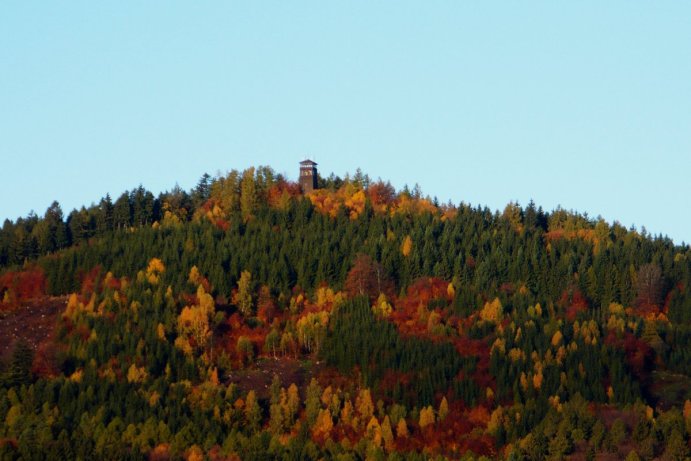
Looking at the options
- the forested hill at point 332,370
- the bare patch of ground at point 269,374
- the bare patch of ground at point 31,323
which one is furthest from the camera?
the bare patch of ground at point 31,323

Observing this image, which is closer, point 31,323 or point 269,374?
point 269,374

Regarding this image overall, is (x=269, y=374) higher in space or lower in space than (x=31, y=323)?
lower

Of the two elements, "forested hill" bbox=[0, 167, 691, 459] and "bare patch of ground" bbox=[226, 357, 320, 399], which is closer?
"forested hill" bbox=[0, 167, 691, 459]

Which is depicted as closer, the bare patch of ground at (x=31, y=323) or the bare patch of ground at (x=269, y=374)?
the bare patch of ground at (x=269, y=374)

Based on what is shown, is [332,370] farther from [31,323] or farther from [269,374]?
[31,323]

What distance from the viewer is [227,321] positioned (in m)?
187

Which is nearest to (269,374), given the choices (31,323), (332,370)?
(332,370)

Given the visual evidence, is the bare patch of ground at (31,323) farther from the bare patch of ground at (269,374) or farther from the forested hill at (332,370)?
the bare patch of ground at (269,374)

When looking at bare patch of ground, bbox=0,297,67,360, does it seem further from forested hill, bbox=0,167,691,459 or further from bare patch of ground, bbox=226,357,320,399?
bare patch of ground, bbox=226,357,320,399

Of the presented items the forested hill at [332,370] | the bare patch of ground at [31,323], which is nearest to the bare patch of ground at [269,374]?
the forested hill at [332,370]

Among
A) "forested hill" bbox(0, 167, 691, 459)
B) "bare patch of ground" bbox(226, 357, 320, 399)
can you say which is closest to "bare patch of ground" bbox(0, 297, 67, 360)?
"forested hill" bbox(0, 167, 691, 459)

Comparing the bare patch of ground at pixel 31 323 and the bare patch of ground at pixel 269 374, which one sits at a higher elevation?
the bare patch of ground at pixel 31 323

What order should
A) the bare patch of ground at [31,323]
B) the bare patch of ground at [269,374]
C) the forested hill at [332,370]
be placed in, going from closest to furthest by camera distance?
the forested hill at [332,370] < the bare patch of ground at [269,374] < the bare patch of ground at [31,323]

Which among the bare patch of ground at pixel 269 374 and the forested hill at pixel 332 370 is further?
the bare patch of ground at pixel 269 374
